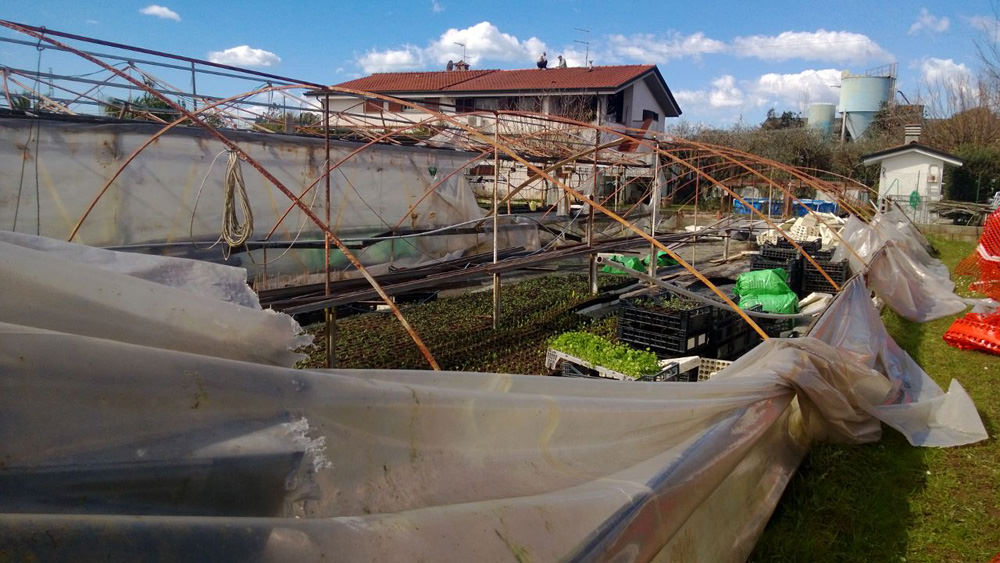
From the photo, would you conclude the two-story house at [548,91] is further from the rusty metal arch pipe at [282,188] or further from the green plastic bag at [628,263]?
the rusty metal arch pipe at [282,188]

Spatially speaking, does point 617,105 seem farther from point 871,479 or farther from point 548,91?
point 871,479

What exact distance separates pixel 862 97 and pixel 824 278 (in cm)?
3468

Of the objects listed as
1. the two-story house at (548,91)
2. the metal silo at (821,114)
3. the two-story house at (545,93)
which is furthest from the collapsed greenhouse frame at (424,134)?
the metal silo at (821,114)

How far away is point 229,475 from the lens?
1448 millimetres

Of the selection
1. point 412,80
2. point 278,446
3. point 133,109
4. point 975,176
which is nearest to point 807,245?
point 133,109

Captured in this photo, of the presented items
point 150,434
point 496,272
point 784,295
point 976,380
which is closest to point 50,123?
point 496,272

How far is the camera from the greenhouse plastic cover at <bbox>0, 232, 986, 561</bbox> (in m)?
1.25

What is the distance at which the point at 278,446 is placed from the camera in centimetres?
154

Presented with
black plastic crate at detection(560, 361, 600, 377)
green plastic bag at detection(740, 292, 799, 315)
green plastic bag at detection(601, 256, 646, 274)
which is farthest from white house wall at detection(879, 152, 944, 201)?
black plastic crate at detection(560, 361, 600, 377)

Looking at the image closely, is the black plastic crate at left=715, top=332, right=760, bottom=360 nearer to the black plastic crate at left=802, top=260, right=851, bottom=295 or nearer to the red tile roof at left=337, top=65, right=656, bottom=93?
the black plastic crate at left=802, top=260, right=851, bottom=295

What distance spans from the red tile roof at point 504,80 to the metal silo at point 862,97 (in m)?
17.5

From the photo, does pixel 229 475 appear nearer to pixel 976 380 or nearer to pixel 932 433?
pixel 932 433

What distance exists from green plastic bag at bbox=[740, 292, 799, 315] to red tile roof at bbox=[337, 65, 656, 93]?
19.4m

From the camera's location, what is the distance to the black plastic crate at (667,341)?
5.98 meters
